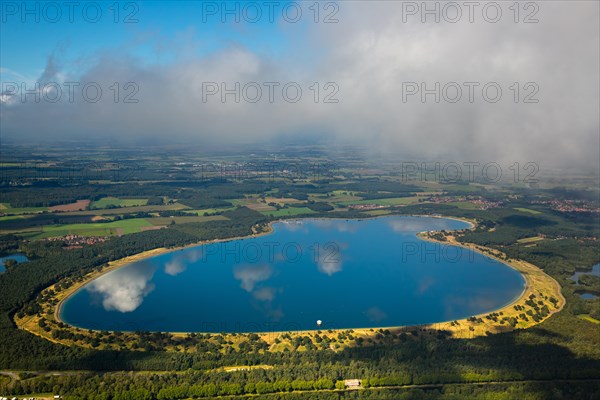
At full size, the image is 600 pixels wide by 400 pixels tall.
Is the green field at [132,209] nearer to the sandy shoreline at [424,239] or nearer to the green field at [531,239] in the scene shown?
the sandy shoreline at [424,239]

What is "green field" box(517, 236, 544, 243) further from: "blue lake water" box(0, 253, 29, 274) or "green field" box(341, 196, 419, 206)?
"blue lake water" box(0, 253, 29, 274)

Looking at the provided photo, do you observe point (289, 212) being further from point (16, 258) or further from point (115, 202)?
point (16, 258)

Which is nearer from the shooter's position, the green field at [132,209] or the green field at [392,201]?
the green field at [132,209]

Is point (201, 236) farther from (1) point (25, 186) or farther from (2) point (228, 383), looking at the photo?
(1) point (25, 186)

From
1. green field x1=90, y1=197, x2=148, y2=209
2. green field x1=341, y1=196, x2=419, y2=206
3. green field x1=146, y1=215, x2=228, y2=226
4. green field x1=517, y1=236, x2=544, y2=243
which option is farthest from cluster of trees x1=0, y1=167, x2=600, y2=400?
green field x1=341, y1=196, x2=419, y2=206

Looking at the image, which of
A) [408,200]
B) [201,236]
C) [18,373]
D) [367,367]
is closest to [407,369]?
[367,367]

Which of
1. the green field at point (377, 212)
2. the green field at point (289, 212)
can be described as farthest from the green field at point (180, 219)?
the green field at point (377, 212)
